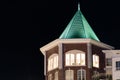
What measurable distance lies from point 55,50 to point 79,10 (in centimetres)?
978

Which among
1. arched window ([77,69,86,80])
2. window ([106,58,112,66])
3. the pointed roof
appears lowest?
arched window ([77,69,86,80])

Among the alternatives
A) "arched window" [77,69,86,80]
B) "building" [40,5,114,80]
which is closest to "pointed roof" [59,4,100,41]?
"building" [40,5,114,80]

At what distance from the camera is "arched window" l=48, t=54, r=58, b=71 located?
3376 inches

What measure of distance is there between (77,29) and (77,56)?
17.4 ft

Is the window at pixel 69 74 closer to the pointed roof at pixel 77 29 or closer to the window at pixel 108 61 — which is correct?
the pointed roof at pixel 77 29

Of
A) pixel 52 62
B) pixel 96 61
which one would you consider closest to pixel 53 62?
pixel 52 62

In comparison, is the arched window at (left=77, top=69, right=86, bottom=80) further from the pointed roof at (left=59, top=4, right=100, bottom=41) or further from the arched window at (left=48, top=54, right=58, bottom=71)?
the pointed roof at (left=59, top=4, right=100, bottom=41)

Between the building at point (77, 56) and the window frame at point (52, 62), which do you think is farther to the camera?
the window frame at point (52, 62)

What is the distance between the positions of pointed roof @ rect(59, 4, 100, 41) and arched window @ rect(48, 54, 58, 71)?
373 cm

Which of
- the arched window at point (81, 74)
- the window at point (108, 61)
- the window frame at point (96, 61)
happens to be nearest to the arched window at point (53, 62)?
the arched window at point (81, 74)

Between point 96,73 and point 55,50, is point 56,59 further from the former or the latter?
point 96,73

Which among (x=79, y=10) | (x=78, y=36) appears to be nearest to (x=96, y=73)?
(x=78, y=36)

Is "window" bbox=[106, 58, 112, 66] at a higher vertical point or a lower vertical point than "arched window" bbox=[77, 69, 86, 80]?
higher

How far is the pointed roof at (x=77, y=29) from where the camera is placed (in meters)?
85.3
